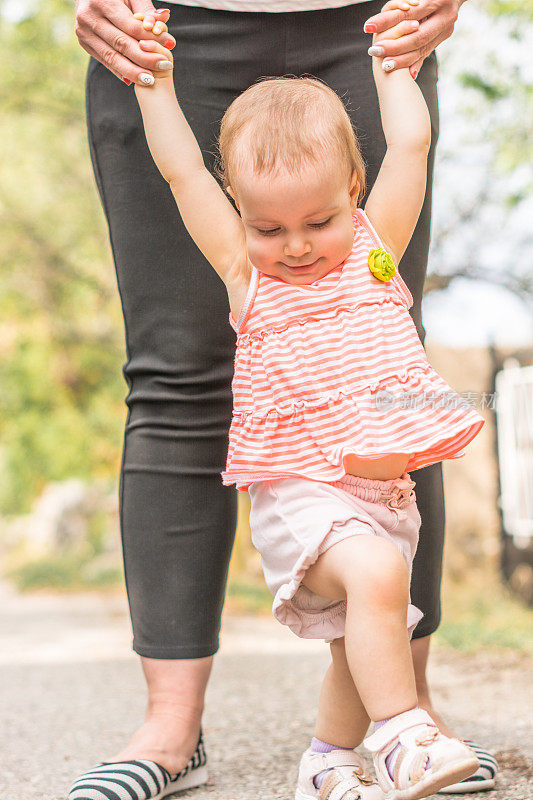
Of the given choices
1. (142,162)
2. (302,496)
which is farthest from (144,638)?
(142,162)

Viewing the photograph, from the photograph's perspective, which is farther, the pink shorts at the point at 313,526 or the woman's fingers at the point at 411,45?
the woman's fingers at the point at 411,45

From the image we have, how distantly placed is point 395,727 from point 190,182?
2.55 ft

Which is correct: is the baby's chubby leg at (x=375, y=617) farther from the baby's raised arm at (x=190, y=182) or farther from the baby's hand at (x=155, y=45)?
the baby's hand at (x=155, y=45)

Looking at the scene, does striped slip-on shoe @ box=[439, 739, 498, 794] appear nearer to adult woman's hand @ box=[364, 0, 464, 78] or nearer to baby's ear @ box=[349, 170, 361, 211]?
baby's ear @ box=[349, 170, 361, 211]

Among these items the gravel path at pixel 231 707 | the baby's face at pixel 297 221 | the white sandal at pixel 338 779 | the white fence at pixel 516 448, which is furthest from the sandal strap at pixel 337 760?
the white fence at pixel 516 448

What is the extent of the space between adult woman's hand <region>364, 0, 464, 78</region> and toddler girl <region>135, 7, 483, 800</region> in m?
0.05

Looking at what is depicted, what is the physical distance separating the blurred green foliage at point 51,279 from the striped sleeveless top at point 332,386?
4.64 metres

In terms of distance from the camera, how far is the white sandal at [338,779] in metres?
1.26

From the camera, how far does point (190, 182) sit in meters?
1.38

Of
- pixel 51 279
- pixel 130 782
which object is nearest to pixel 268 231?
pixel 130 782

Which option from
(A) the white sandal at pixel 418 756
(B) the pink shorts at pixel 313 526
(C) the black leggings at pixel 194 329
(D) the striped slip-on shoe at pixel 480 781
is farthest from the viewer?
(C) the black leggings at pixel 194 329

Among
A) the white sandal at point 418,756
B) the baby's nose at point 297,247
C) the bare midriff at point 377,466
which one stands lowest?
the white sandal at point 418,756

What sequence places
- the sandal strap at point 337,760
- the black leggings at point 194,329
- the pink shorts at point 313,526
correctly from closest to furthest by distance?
1. the pink shorts at point 313,526
2. the sandal strap at point 337,760
3. the black leggings at point 194,329

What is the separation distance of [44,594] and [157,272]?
4998mm
